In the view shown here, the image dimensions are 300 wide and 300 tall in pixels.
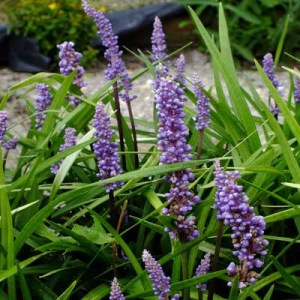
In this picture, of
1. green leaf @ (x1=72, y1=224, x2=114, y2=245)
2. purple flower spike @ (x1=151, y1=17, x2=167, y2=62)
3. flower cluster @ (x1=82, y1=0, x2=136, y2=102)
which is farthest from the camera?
purple flower spike @ (x1=151, y1=17, x2=167, y2=62)

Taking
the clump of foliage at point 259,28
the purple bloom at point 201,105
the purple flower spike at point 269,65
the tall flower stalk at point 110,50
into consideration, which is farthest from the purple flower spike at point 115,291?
the clump of foliage at point 259,28

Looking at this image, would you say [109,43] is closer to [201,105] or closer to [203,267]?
[201,105]

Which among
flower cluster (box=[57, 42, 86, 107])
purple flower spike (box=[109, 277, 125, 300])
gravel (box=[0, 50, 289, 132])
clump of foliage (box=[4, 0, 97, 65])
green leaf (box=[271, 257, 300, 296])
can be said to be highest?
flower cluster (box=[57, 42, 86, 107])

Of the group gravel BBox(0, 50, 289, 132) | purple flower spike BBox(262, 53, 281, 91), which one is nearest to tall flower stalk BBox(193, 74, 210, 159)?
purple flower spike BBox(262, 53, 281, 91)

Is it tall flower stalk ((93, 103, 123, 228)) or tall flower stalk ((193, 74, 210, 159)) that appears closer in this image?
tall flower stalk ((93, 103, 123, 228))

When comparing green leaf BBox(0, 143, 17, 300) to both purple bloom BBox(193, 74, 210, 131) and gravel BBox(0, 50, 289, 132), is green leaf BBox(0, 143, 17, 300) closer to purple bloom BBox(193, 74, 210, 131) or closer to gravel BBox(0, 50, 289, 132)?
purple bloom BBox(193, 74, 210, 131)

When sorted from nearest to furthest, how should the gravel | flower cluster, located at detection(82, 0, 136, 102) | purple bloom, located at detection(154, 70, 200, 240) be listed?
purple bloom, located at detection(154, 70, 200, 240), flower cluster, located at detection(82, 0, 136, 102), the gravel

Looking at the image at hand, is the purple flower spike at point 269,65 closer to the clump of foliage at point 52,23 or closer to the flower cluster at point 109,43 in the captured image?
the flower cluster at point 109,43
